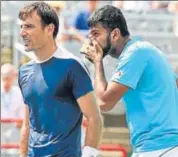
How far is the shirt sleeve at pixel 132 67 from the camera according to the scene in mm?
4406

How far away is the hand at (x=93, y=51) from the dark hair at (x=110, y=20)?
126 millimetres

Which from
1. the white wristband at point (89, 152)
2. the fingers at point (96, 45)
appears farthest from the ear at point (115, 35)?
the white wristband at point (89, 152)

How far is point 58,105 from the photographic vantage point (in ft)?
14.5

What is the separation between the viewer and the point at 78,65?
4.45 m

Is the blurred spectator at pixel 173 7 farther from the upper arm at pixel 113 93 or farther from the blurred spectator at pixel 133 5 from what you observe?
the upper arm at pixel 113 93

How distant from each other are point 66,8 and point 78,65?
6508 millimetres

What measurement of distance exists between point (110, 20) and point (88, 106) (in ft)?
1.93

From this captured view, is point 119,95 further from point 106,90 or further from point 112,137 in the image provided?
point 112,137

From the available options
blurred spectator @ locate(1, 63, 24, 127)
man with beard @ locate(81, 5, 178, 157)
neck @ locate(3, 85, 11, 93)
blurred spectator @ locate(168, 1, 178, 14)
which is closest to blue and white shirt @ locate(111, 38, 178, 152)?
man with beard @ locate(81, 5, 178, 157)

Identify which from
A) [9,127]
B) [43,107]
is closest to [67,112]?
[43,107]

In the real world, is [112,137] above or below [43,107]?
below

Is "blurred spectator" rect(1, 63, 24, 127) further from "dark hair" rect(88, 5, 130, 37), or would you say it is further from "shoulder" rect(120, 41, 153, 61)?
"shoulder" rect(120, 41, 153, 61)

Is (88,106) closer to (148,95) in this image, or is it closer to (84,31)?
(148,95)

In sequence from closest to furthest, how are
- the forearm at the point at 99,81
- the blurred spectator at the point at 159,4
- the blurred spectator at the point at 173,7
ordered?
the forearm at the point at 99,81 < the blurred spectator at the point at 173,7 < the blurred spectator at the point at 159,4
